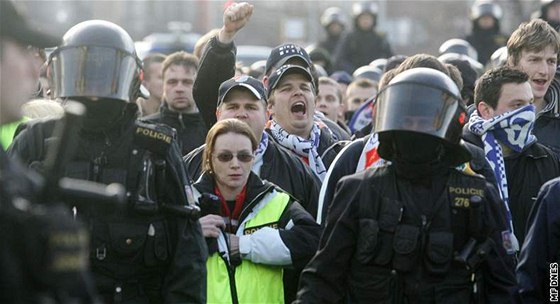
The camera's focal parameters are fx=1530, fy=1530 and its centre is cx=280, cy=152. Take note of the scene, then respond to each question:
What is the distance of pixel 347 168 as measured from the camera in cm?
778

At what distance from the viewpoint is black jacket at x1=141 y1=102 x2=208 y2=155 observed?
1159cm

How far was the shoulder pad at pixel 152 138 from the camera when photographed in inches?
272

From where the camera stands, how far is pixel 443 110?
6.86 meters

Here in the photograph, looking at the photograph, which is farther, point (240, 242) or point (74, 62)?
point (240, 242)

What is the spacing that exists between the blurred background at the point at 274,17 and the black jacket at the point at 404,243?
1479 inches

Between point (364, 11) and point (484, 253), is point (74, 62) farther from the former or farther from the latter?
point (364, 11)

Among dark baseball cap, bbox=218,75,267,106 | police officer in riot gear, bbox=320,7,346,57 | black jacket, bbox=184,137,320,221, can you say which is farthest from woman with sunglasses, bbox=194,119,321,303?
police officer in riot gear, bbox=320,7,346,57

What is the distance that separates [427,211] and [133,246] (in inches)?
52.0

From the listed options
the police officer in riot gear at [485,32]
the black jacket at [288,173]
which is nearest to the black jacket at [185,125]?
the black jacket at [288,173]

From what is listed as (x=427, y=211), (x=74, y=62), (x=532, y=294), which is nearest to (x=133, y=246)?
(x=74, y=62)

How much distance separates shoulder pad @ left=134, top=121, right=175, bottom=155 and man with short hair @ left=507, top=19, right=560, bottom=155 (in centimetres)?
325

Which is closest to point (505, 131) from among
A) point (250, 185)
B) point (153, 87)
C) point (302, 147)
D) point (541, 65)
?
point (541, 65)

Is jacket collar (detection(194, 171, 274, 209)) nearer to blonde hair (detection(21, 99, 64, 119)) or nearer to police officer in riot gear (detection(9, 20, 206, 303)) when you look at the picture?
blonde hair (detection(21, 99, 64, 119))

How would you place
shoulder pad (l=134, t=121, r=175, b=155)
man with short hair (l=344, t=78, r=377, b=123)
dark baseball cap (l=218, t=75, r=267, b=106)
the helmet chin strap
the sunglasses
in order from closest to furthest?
1. the helmet chin strap
2. shoulder pad (l=134, t=121, r=175, b=155)
3. the sunglasses
4. dark baseball cap (l=218, t=75, r=267, b=106)
5. man with short hair (l=344, t=78, r=377, b=123)
